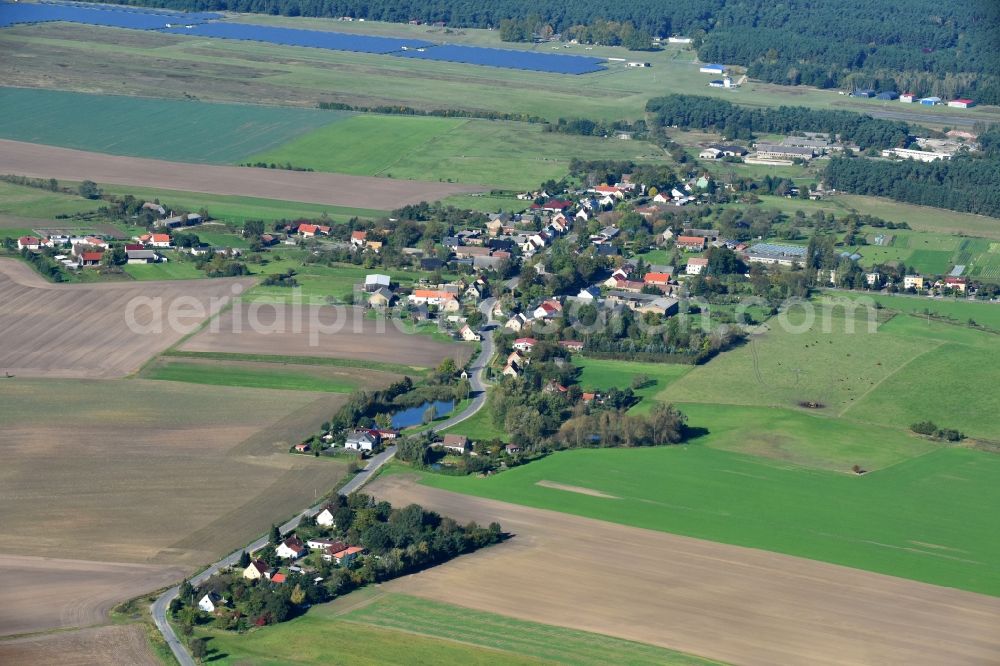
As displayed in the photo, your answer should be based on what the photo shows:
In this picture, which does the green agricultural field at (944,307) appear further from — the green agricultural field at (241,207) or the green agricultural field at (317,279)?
the green agricultural field at (241,207)

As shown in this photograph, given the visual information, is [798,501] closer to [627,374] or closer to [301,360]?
[627,374]

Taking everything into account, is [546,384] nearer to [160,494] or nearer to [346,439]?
[346,439]

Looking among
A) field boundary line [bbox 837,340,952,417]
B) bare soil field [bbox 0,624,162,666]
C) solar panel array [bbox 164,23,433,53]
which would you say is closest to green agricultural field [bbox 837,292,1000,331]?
field boundary line [bbox 837,340,952,417]

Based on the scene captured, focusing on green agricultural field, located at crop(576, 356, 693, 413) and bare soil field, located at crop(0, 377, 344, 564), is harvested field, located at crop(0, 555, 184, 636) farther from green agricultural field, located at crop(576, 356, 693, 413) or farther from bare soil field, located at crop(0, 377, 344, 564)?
green agricultural field, located at crop(576, 356, 693, 413)

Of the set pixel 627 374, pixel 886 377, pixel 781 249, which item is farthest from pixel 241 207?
pixel 886 377

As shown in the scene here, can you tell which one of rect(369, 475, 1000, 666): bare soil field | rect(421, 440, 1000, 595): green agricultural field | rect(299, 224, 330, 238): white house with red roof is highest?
rect(299, 224, 330, 238): white house with red roof

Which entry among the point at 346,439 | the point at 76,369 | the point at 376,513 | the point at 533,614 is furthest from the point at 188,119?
the point at 533,614

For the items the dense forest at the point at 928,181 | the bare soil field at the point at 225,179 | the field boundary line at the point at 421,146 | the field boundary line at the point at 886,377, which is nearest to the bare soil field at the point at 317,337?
the field boundary line at the point at 886,377
